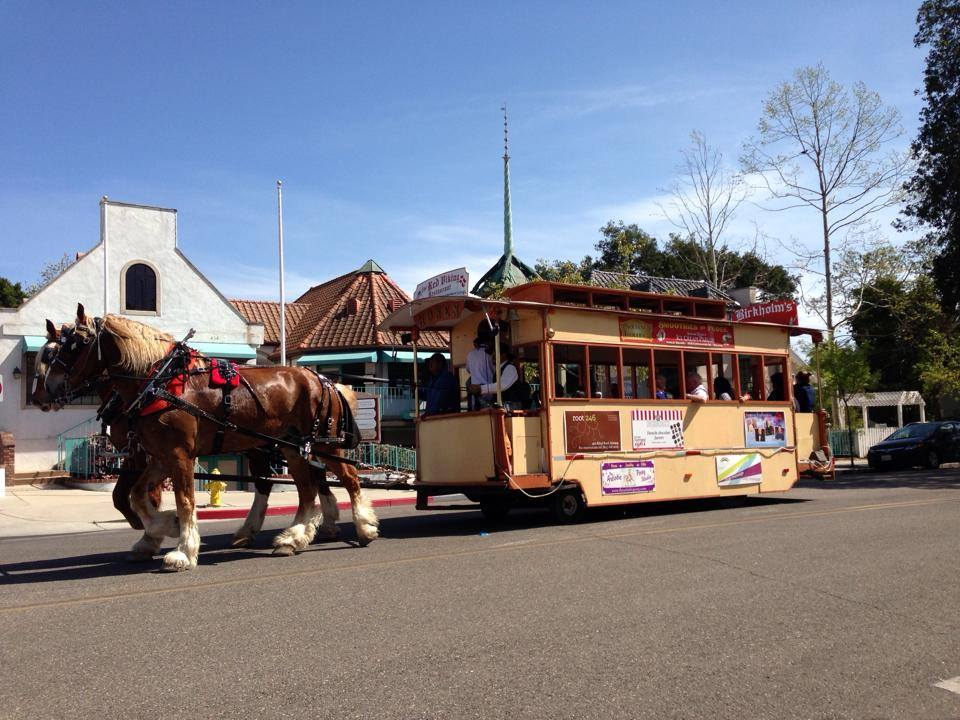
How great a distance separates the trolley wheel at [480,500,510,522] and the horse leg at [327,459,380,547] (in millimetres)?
2449

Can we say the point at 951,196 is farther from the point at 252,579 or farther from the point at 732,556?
the point at 252,579

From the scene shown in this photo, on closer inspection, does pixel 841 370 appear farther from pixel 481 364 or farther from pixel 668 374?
pixel 481 364

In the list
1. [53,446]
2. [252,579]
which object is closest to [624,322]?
[252,579]

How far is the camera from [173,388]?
7695 millimetres

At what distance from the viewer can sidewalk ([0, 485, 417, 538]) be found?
12.7 meters

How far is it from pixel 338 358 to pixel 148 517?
736 inches

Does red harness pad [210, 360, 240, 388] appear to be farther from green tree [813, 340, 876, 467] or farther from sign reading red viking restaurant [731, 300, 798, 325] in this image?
green tree [813, 340, 876, 467]

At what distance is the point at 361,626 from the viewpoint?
5227mm

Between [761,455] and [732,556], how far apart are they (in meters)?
5.17

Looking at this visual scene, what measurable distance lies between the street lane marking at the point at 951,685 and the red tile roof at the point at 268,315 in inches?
1056

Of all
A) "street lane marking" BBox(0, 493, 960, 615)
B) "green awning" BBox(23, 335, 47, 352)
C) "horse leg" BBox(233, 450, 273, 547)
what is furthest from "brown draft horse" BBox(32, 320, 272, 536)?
"green awning" BBox(23, 335, 47, 352)

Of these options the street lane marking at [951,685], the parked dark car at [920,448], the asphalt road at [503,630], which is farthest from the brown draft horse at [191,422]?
the parked dark car at [920,448]

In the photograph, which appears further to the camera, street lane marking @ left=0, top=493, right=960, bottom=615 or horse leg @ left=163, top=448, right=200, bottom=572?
horse leg @ left=163, top=448, right=200, bottom=572

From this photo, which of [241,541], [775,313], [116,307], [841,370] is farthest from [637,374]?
[841,370]
